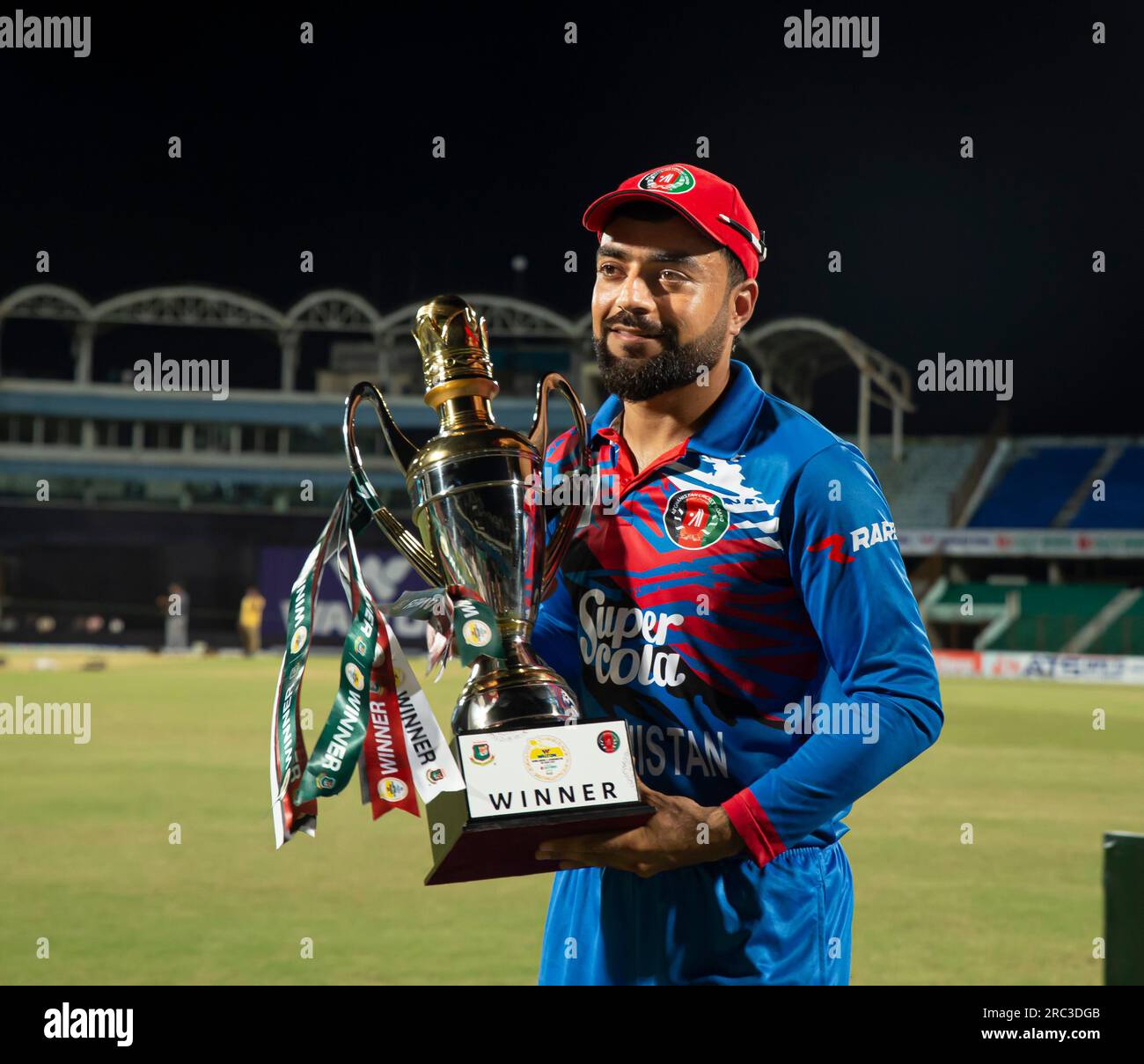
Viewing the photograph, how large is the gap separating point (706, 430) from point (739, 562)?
252mm

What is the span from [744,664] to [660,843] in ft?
1.10

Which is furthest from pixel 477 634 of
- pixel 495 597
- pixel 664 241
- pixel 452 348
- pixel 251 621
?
pixel 251 621

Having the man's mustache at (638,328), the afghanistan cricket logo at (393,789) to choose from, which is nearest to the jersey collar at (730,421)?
the man's mustache at (638,328)

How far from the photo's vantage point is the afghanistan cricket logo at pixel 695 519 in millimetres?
2070

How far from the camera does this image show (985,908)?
22.3 feet

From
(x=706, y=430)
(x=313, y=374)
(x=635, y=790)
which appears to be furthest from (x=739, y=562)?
(x=313, y=374)

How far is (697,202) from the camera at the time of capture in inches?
78.4

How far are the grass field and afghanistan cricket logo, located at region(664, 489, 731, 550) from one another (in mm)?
3697

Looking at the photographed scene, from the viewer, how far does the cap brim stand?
1.98 metres

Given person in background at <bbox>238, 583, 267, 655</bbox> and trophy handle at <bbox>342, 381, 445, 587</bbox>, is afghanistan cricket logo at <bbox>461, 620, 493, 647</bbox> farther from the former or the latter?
person in background at <bbox>238, 583, 267, 655</bbox>

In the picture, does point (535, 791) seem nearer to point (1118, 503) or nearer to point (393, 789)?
point (393, 789)

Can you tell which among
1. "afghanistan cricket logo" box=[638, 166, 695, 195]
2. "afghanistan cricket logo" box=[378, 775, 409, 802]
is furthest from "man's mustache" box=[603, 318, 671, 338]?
"afghanistan cricket logo" box=[378, 775, 409, 802]

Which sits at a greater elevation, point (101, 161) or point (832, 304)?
point (101, 161)

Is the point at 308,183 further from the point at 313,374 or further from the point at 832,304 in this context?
the point at 832,304
